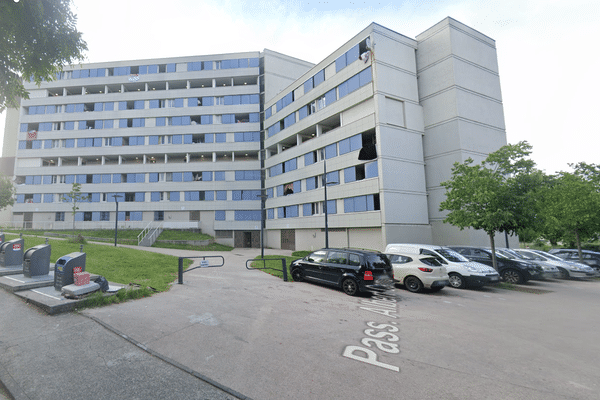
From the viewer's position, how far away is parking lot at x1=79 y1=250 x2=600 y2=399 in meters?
4.24

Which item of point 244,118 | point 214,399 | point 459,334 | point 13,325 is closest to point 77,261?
point 13,325

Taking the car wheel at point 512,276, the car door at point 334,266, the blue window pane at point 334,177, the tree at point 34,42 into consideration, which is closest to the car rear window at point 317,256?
the car door at point 334,266

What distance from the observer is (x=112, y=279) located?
10336 mm

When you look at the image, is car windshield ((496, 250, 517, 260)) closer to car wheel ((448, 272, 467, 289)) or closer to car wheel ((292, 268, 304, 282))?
car wheel ((448, 272, 467, 289))

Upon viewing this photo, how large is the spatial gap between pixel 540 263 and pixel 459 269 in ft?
23.2

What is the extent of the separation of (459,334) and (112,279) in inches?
432

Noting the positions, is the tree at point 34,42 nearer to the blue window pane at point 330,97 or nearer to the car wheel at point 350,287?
the car wheel at point 350,287

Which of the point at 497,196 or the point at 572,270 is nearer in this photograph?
the point at 497,196

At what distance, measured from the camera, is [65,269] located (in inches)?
295

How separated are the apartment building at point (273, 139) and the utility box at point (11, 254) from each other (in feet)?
58.4

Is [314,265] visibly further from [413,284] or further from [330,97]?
[330,97]

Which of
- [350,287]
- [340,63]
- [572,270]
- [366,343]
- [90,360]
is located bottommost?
[572,270]

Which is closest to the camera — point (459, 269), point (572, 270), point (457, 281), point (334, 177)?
point (459, 269)

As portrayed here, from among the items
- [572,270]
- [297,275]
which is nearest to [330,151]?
[297,275]
